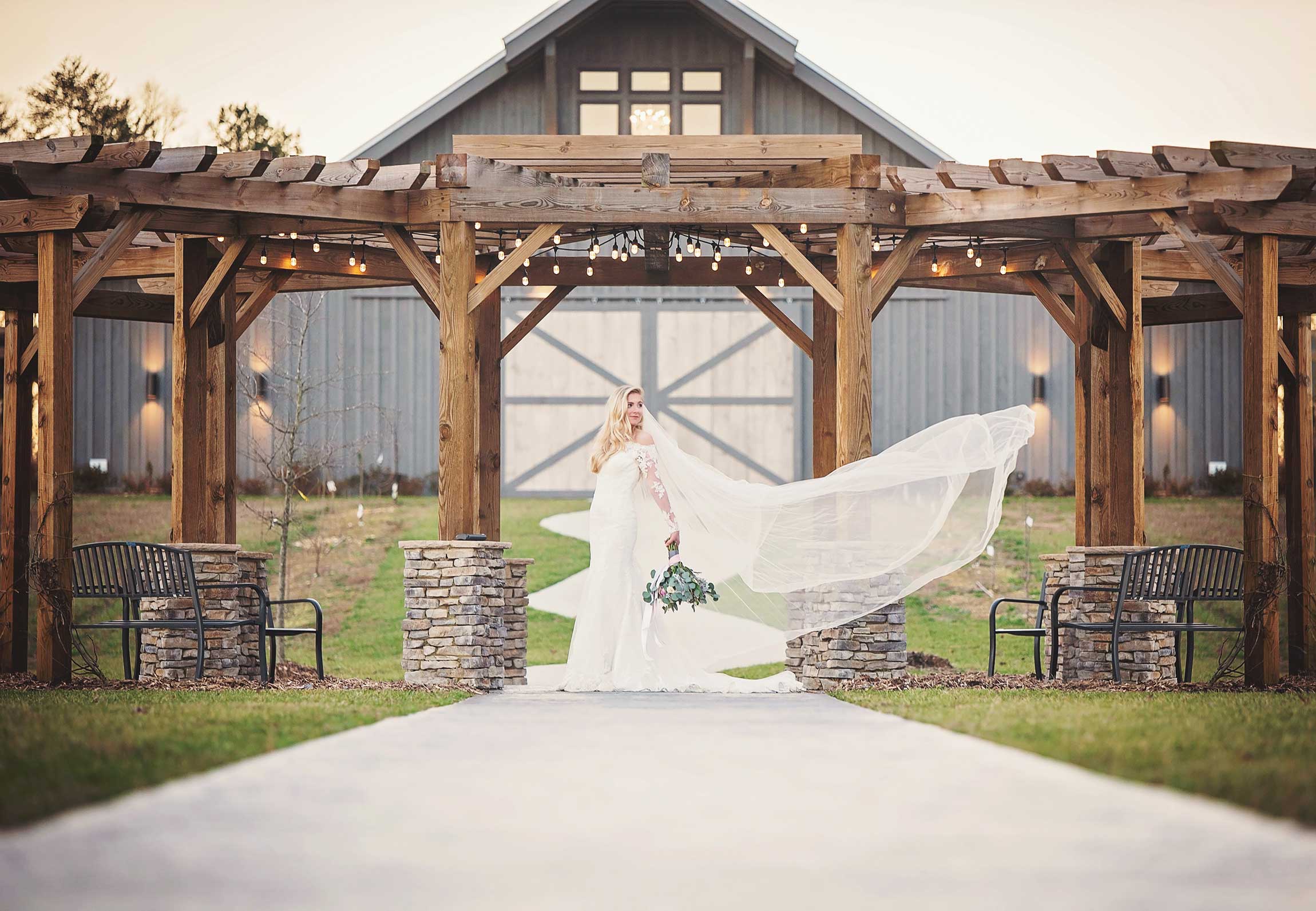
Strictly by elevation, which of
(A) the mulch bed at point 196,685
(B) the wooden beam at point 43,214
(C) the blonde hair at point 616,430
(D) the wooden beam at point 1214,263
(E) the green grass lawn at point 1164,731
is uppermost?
(B) the wooden beam at point 43,214

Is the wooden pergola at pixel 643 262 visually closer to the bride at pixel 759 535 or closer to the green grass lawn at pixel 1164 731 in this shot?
the bride at pixel 759 535

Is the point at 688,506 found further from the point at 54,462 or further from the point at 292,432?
the point at 292,432

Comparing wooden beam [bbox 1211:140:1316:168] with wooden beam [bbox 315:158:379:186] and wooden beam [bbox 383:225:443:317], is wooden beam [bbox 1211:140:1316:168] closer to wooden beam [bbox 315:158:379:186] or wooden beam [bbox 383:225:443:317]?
wooden beam [bbox 383:225:443:317]

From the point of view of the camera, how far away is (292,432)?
1725cm

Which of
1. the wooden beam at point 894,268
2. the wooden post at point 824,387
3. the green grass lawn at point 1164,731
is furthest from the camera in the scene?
the wooden post at point 824,387

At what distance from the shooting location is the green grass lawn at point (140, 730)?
5.51m

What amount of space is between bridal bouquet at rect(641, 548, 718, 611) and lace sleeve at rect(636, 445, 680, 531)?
1.51 feet

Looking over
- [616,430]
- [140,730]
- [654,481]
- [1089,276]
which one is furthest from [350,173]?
[1089,276]

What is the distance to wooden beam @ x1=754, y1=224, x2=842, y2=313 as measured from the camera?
38.9 ft

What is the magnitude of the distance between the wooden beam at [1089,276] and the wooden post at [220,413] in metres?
7.57

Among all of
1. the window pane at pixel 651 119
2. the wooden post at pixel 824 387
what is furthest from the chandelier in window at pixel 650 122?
the wooden post at pixel 824 387

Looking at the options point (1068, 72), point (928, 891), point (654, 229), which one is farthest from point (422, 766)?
point (1068, 72)

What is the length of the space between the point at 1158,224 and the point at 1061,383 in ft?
46.1

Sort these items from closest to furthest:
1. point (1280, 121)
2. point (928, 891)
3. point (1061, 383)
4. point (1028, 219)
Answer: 1. point (928, 891)
2. point (1028, 219)
3. point (1280, 121)
4. point (1061, 383)
